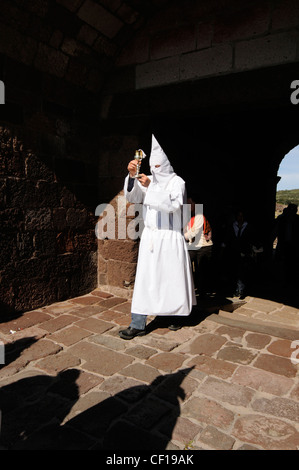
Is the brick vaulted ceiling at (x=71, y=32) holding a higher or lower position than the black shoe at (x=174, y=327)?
higher

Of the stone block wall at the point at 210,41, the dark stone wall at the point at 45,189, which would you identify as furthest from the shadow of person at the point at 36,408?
the stone block wall at the point at 210,41

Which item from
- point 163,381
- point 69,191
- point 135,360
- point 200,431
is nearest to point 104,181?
point 69,191

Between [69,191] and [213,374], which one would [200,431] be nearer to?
[213,374]

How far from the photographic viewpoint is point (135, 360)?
305 centimetres

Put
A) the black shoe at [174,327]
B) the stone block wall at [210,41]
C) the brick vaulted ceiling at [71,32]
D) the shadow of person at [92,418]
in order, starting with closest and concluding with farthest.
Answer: the shadow of person at [92,418], the stone block wall at [210,41], the brick vaulted ceiling at [71,32], the black shoe at [174,327]

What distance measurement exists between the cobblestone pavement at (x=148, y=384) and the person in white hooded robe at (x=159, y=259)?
0.94ft

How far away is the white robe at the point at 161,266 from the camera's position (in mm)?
3607

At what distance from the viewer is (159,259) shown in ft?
11.8

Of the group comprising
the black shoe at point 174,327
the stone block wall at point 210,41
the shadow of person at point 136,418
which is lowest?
the shadow of person at point 136,418


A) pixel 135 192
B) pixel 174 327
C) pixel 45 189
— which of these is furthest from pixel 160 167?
pixel 174 327

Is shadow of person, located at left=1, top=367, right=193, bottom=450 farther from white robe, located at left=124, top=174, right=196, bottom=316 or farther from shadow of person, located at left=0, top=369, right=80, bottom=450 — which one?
white robe, located at left=124, top=174, right=196, bottom=316

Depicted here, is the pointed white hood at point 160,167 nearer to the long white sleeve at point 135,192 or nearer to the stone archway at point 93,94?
the long white sleeve at point 135,192

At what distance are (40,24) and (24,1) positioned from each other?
285mm

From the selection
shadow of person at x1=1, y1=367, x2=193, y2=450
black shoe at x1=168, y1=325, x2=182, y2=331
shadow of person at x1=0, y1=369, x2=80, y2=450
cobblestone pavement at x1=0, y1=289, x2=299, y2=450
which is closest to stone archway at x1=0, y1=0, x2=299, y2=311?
→ cobblestone pavement at x1=0, y1=289, x2=299, y2=450
